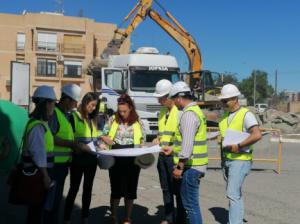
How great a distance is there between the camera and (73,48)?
2625 inches

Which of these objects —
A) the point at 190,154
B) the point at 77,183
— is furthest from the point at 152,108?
the point at 190,154

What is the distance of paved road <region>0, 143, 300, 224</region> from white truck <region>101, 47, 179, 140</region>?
7400 millimetres

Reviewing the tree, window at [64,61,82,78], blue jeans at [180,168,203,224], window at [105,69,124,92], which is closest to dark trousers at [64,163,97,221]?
blue jeans at [180,168,203,224]

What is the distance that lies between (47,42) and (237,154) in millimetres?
62521

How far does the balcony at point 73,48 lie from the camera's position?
66250 millimetres

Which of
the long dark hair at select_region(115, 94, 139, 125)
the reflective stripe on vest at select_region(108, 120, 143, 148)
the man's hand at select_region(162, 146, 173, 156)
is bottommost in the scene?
the man's hand at select_region(162, 146, 173, 156)

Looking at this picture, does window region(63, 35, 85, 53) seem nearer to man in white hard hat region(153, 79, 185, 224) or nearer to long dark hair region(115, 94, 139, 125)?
man in white hard hat region(153, 79, 185, 224)

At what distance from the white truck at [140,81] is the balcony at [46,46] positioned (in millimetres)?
48536

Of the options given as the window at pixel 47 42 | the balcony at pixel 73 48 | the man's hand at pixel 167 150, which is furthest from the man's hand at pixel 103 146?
the balcony at pixel 73 48

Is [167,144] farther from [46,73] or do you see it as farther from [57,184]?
[46,73]

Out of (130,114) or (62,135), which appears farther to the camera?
(130,114)

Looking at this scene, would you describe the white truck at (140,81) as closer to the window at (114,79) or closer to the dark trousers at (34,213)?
the window at (114,79)

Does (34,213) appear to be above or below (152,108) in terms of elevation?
below

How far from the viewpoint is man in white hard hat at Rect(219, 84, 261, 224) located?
563 cm
